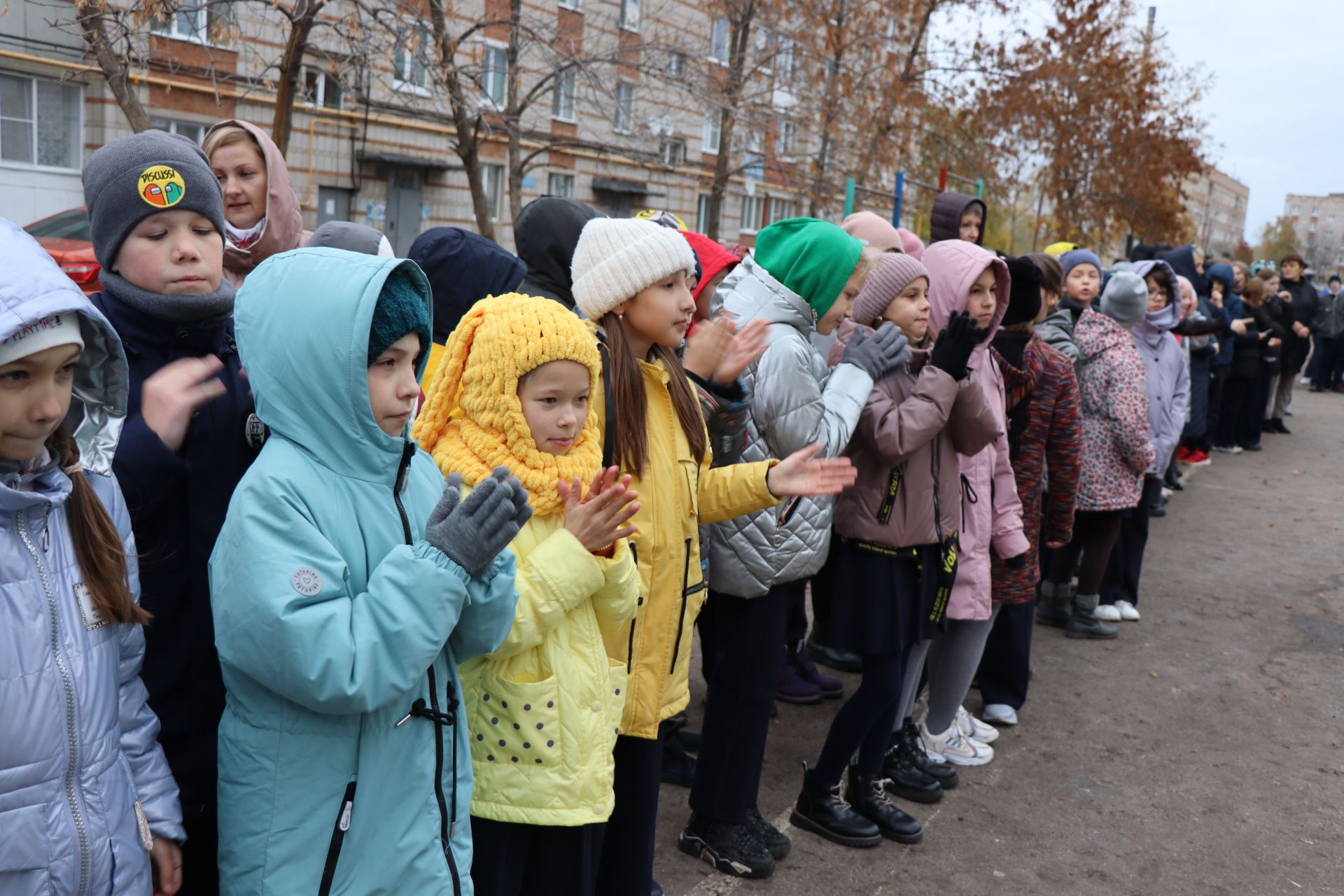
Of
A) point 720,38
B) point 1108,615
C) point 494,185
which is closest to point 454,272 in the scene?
point 1108,615

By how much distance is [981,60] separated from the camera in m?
17.1

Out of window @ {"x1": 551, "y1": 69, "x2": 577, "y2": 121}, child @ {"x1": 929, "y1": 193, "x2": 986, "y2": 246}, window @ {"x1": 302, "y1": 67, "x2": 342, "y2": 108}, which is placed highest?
window @ {"x1": 551, "y1": 69, "x2": 577, "y2": 121}

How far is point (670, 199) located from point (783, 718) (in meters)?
26.8

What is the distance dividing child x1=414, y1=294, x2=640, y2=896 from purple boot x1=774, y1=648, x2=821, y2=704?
105 inches

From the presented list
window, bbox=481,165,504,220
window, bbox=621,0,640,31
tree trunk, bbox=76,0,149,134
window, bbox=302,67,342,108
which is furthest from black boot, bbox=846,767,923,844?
window, bbox=481,165,504,220

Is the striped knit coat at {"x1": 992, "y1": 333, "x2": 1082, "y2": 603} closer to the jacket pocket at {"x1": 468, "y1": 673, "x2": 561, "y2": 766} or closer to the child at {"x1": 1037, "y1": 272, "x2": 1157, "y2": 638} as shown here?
the child at {"x1": 1037, "y1": 272, "x2": 1157, "y2": 638}

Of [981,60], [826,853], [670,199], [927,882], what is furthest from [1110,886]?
[670,199]

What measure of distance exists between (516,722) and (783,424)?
154 cm

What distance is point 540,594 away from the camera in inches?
89.4

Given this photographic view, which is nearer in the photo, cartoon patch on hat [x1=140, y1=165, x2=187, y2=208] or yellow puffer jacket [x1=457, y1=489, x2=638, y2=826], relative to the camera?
cartoon patch on hat [x1=140, y1=165, x2=187, y2=208]

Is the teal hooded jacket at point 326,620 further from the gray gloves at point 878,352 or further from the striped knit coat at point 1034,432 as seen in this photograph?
the striped knit coat at point 1034,432

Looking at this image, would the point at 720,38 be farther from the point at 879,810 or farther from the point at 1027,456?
the point at 879,810

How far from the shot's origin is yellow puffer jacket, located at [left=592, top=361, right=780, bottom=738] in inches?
113

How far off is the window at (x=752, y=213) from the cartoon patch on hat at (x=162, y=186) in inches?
1245
